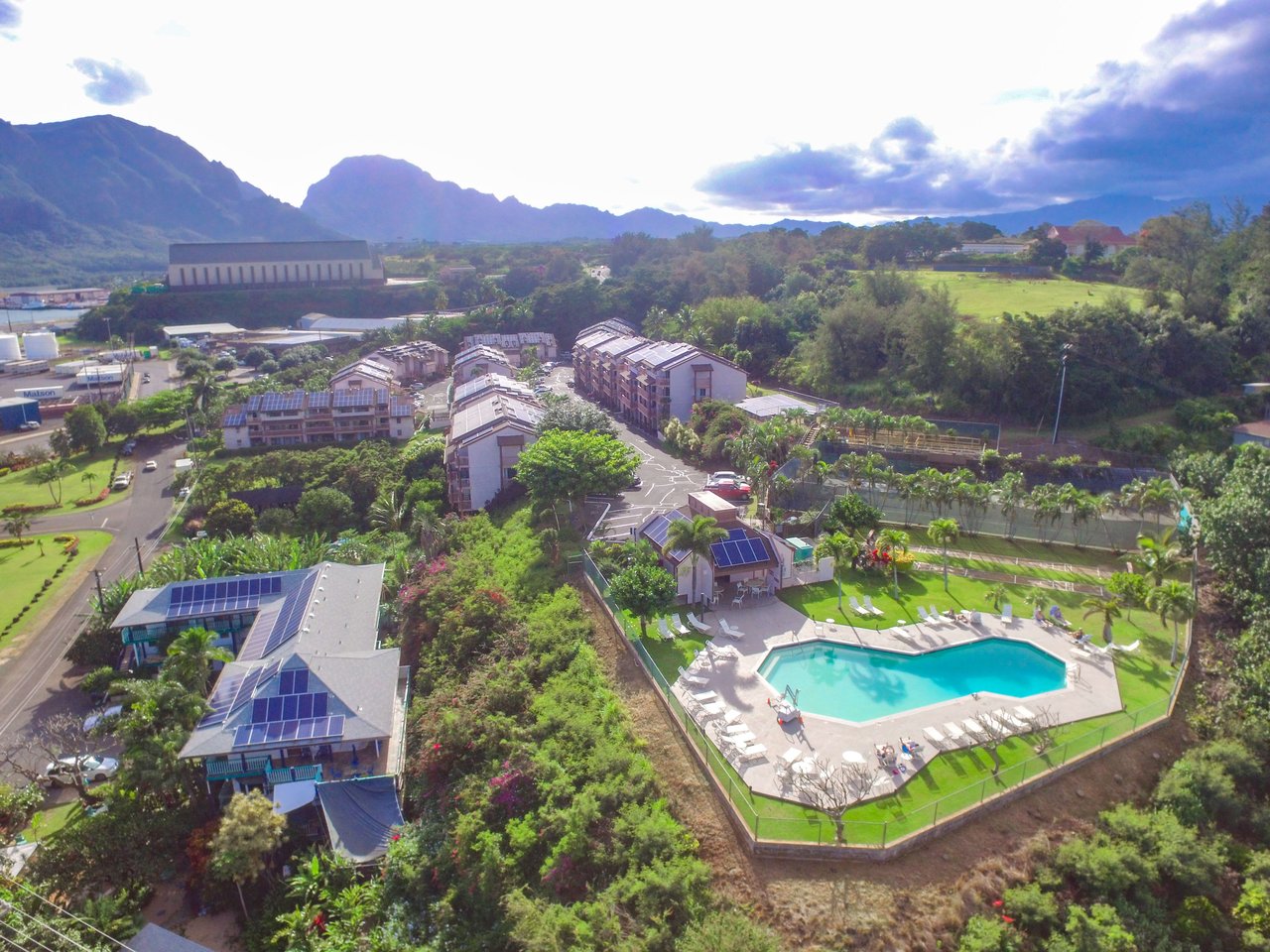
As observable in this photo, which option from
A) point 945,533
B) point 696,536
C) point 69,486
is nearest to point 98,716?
point 696,536

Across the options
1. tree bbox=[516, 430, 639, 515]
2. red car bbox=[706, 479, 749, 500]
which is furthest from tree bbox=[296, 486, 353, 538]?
red car bbox=[706, 479, 749, 500]

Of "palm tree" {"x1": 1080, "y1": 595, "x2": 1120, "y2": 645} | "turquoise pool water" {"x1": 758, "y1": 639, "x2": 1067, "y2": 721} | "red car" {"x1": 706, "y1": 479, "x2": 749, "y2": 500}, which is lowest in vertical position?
"turquoise pool water" {"x1": 758, "y1": 639, "x2": 1067, "y2": 721}

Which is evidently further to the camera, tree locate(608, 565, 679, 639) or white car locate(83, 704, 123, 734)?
white car locate(83, 704, 123, 734)

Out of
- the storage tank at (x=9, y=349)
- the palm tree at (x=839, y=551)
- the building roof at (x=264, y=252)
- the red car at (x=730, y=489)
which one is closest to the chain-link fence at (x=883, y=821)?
the palm tree at (x=839, y=551)

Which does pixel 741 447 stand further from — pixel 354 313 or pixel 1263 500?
pixel 354 313

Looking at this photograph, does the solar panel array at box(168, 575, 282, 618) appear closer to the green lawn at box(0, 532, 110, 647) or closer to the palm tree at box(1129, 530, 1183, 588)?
the green lawn at box(0, 532, 110, 647)

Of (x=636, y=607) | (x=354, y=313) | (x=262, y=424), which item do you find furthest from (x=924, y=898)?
(x=354, y=313)
